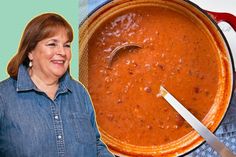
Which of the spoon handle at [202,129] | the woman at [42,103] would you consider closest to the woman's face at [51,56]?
the woman at [42,103]

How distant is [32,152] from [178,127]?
585 mm

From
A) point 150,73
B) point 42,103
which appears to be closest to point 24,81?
point 42,103

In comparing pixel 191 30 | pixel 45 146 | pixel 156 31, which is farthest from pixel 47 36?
pixel 191 30

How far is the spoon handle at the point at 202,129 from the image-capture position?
1.40m

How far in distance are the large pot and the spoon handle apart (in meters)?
0.03

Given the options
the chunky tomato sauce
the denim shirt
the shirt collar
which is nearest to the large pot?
the chunky tomato sauce

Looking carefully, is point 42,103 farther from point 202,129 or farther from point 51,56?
point 202,129

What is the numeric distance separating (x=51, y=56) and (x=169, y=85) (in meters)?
0.49

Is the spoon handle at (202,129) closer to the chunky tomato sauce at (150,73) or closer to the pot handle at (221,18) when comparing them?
the chunky tomato sauce at (150,73)

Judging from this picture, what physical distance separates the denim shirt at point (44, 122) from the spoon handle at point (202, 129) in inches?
13.0

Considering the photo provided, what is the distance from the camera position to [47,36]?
3.79 feet

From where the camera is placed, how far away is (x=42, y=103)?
1185 mm

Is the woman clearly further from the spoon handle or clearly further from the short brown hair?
the spoon handle

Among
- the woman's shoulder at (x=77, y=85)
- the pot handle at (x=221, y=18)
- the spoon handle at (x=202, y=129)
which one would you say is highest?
the pot handle at (x=221, y=18)
